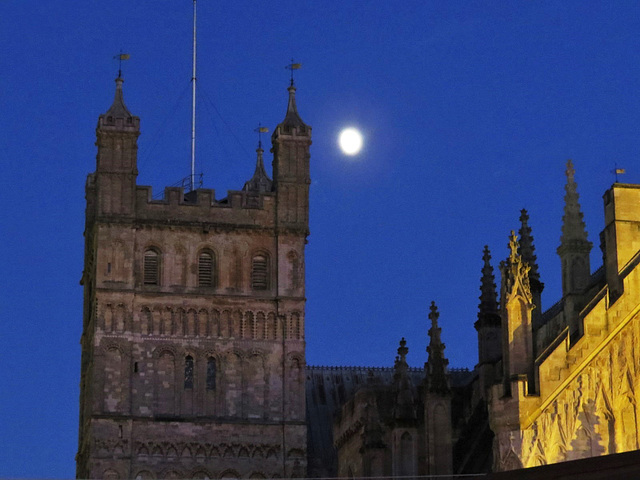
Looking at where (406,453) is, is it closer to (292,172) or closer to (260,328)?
(260,328)

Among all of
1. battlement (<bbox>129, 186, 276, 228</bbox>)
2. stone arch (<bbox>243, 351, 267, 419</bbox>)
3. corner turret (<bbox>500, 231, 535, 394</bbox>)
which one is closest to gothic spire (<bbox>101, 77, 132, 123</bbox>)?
battlement (<bbox>129, 186, 276, 228</bbox>)

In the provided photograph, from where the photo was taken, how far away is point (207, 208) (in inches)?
3625

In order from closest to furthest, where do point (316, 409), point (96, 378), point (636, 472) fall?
1. point (636, 472)
2. point (96, 378)
3. point (316, 409)

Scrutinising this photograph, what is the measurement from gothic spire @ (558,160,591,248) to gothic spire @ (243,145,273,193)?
1459 inches

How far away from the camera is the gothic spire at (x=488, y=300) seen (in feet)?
219

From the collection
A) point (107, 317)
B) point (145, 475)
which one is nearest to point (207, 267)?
point (107, 317)

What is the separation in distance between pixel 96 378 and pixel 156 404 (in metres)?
3.21

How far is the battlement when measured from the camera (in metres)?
91.6

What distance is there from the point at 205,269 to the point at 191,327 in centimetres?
305

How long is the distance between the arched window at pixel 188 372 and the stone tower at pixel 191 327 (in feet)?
0.23

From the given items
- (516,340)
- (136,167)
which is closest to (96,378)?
(136,167)

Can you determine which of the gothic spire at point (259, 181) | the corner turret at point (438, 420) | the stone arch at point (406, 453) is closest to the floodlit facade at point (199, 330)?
the gothic spire at point (259, 181)

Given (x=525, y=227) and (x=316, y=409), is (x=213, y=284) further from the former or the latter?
(x=525, y=227)

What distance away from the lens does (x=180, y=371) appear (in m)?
90.0
